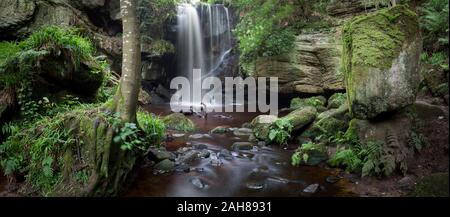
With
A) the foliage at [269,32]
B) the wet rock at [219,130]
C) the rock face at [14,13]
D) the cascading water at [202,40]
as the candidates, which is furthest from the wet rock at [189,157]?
the cascading water at [202,40]

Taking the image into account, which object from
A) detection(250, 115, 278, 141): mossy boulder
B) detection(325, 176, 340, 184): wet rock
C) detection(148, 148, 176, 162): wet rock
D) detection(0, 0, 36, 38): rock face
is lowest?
detection(325, 176, 340, 184): wet rock

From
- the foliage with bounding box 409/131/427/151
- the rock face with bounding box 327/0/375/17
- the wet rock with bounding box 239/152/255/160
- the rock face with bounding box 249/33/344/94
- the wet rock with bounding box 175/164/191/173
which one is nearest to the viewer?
the foliage with bounding box 409/131/427/151

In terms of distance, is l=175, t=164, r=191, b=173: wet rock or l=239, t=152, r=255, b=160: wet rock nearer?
l=175, t=164, r=191, b=173: wet rock

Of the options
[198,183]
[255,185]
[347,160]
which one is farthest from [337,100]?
[198,183]

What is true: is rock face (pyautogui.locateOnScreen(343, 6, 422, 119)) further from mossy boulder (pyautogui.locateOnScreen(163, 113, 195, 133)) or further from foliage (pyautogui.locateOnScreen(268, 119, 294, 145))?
mossy boulder (pyautogui.locateOnScreen(163, 113, 195, 133))

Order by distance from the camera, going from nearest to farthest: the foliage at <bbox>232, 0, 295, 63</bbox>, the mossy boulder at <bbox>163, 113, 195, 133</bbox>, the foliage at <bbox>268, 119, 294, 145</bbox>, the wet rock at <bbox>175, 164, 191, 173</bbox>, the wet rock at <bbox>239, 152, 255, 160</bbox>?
the wet rock at <bbox>175, 164, 191, 173</bbox> < the wet rock at <bbox>239, 152, 255, 160</bbox> < the foliage at <bbox>268, 119, 294, 145</bbox> < the mossy boulder at <bbox>163, 113, 195, 133</bbox> < the foliage at <bbox>232, 0, 295, 63</bbox>

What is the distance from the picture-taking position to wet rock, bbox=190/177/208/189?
6477 millimetres

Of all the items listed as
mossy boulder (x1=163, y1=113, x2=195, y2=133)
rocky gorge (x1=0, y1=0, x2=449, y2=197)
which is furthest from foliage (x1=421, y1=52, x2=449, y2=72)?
A: mossy boulder (x1=163, y1=113, x2=195, y2=133)

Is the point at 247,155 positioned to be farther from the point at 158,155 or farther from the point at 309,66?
the point at 309,66

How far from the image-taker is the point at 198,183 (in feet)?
21.6

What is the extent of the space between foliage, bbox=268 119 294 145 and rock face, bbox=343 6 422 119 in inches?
105

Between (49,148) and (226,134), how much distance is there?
20.1 ft

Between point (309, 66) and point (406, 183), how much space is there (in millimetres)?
8661

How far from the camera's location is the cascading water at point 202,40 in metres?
20.6
